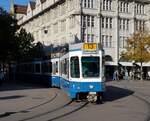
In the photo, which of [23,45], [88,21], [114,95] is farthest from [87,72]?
[88,21]

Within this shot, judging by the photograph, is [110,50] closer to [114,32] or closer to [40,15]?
[114,32]

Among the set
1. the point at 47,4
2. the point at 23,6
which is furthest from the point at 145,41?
the point at 23,6

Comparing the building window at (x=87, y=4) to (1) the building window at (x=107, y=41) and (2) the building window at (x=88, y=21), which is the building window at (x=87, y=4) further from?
(1) the building window at (x=107, y=41)

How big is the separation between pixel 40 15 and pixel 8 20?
42.0 meters

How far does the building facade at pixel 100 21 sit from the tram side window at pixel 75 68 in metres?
A: 51.3

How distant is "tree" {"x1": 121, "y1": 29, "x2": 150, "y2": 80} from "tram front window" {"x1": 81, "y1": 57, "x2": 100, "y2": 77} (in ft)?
158

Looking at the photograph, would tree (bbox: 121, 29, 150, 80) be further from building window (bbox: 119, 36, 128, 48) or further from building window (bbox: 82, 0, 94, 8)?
building window (bbox: 82, 0, 94, 8)

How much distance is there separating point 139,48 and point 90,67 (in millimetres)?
50003

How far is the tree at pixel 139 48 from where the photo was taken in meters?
72.3

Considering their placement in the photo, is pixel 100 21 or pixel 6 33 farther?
pixel 100 21

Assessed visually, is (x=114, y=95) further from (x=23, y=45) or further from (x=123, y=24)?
Answer: (x=123, y=24)

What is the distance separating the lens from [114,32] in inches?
3292

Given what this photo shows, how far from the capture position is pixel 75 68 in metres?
24.8

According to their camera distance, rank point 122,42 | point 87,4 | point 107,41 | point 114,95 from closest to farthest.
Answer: point 114,95 → point 87,4 → point 107,41 → point 122,42
